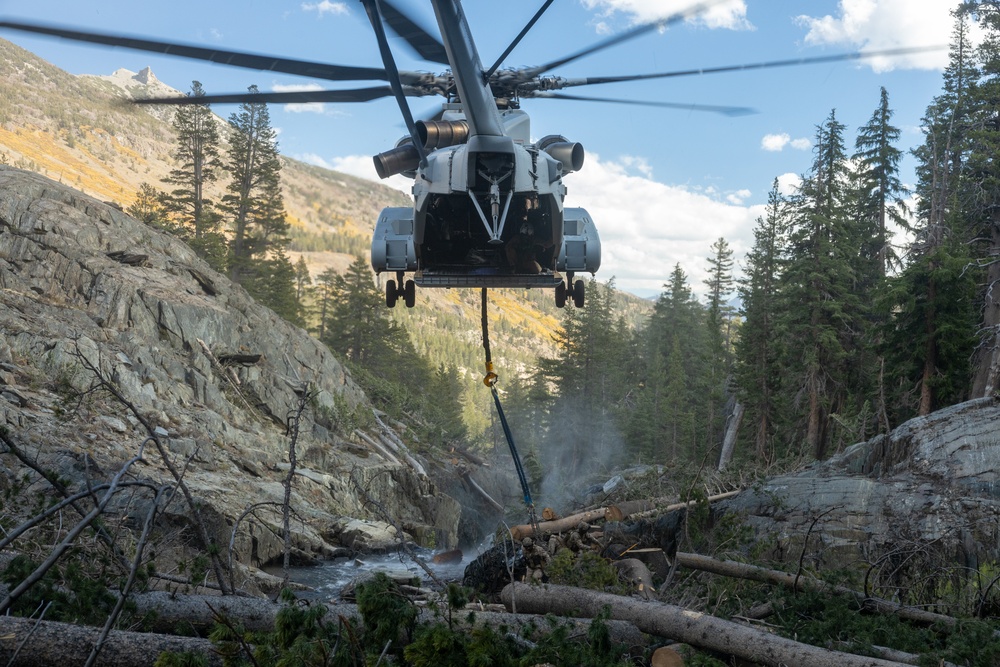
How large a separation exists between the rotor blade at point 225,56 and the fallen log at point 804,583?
Answer: 21.4 feet

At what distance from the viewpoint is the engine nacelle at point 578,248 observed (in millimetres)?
10508

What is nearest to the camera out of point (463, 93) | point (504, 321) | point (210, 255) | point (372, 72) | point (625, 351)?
point (372, 72)

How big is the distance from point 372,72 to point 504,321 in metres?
172

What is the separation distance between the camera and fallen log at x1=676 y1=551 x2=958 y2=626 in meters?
6.60

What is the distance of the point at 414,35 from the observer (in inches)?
277

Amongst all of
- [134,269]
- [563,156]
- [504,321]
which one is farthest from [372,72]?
[504,321]

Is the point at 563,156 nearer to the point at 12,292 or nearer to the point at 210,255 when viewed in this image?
the point at 12,292

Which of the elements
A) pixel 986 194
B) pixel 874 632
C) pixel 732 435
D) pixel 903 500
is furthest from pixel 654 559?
pixel 732 435

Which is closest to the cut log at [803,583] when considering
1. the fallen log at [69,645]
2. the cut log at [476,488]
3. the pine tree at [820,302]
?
A: the fallen log at [69,645]

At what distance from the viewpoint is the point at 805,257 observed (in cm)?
2642

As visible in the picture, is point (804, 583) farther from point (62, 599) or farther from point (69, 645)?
point (62, 599)

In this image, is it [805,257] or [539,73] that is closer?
[539,73]

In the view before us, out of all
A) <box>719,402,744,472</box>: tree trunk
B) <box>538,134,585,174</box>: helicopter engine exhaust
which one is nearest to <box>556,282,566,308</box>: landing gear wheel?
<box>538,134,585,174</box>: helicopter engine exhaust

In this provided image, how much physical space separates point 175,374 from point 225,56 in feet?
62.3
